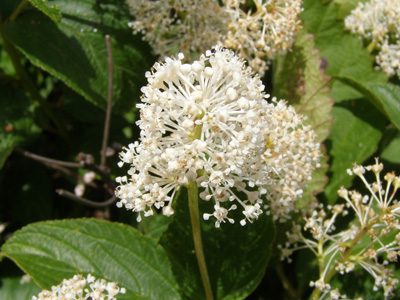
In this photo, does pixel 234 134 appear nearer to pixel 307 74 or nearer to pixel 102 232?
pixel 102 232

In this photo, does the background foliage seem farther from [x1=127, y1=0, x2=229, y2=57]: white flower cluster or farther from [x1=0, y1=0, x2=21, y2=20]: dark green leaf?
[x1=127, y1=0, x2=229, y2=57]: white flower cluster

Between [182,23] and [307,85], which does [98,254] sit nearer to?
[182,23]

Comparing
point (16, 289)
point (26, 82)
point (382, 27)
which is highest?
point (382, 27)

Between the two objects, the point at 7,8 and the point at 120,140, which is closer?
the point at 7,8

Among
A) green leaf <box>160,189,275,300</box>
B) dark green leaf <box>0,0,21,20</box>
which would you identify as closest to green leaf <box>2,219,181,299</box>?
green leaf <box>160,189,275,300</box>

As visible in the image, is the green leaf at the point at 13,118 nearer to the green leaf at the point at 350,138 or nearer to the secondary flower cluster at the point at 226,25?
the secondary flower cluster at the point at 226,25

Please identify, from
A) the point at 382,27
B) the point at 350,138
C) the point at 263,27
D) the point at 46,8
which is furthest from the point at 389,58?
the point at 46,8
